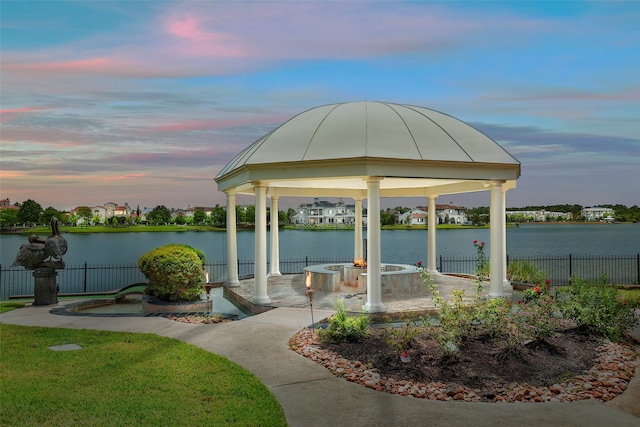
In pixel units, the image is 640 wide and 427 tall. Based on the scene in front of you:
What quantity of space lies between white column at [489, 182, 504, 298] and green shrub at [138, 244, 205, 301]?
9.01 meters

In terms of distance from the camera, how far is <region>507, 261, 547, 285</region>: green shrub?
A: 20.9 m

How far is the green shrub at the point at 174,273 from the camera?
14445 millimetres

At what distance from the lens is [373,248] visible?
1229 centimetres

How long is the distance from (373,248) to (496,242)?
4.41m

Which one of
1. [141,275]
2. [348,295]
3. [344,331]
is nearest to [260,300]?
[348,295]

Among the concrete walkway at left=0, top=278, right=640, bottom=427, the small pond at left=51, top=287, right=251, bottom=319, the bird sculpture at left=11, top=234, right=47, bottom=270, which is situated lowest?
the small pond at left=51, top=287, right=251, bottom=319

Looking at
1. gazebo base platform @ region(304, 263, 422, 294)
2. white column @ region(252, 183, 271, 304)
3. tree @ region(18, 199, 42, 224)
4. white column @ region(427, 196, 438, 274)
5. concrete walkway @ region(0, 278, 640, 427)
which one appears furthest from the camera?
tree @ region(18, 199, 42, 224)

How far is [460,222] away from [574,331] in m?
126

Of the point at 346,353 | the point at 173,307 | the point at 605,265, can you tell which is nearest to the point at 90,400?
the point at 346,353

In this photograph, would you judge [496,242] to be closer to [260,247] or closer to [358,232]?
[260,247]

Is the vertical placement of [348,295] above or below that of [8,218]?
below

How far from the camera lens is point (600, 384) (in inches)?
294

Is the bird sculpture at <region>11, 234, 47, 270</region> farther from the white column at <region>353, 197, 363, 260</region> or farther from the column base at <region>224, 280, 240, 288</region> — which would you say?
the white column at <region>353, 197, 363, 260</region>

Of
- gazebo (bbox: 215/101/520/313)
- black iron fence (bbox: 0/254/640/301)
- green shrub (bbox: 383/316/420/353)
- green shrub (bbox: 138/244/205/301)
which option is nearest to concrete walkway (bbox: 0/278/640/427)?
green shrub (bbox: 383/316/420/353)
